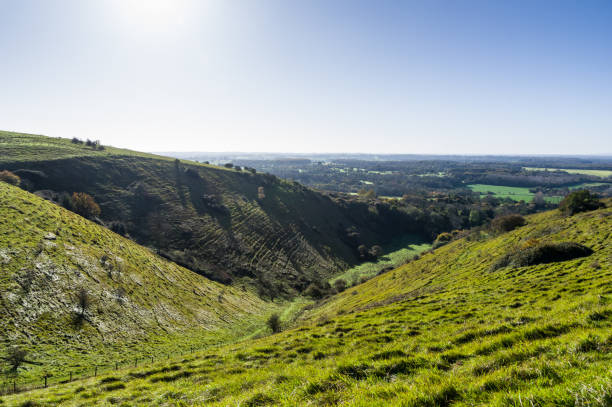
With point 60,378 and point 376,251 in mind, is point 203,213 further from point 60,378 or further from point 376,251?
point 376,251

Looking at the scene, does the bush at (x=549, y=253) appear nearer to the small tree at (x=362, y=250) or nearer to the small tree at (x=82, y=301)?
the small tree at (x=82, y=301)

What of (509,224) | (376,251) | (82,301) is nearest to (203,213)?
(82,301)

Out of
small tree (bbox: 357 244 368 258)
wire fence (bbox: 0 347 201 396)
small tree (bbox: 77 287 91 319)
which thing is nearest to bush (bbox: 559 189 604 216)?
small tree (bbox: 357 244 368 258)

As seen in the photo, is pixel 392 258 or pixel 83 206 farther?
pixel 392 258

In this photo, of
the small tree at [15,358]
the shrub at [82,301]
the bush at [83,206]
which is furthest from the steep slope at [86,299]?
the bush at [83,206]

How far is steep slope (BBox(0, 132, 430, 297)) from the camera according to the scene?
73.7 metres

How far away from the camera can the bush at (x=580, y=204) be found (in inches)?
1950

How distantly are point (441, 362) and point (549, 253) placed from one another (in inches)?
1133

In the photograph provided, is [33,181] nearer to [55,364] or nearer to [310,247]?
[55,364]

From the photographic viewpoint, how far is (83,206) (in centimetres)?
6638

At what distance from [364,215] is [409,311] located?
126695 mm

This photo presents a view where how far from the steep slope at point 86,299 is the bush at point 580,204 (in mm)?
66963

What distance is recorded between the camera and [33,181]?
70000 mm

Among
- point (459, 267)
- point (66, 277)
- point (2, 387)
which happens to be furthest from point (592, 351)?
point (66, 277)
